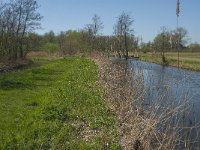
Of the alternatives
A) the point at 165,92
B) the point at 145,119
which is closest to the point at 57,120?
the point at 165,92

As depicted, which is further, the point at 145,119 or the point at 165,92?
the point at 165,92

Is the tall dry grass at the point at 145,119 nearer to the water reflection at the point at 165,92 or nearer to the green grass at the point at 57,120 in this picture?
the water reflection at the point at 165,92

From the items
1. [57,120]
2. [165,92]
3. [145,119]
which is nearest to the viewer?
[145,119]

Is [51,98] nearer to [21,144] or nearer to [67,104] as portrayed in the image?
[67,104]

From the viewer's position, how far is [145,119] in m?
→ 9.95

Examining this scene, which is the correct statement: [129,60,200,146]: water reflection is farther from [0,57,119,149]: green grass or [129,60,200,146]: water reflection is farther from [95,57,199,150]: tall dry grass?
[0,57,119,149]: green grass

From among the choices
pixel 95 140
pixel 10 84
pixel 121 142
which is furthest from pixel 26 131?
pixel 10 84

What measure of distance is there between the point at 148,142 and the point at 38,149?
2.72m

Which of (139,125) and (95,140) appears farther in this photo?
(95,140)

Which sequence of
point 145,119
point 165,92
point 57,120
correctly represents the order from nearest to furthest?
point 145,119, point 165,92, point 57,120

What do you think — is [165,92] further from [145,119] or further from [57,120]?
[57,120]

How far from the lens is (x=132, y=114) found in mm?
11766

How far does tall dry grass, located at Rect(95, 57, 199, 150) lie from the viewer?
939 centimetres

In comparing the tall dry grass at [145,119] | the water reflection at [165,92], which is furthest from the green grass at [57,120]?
the water reflection at [165,92]
